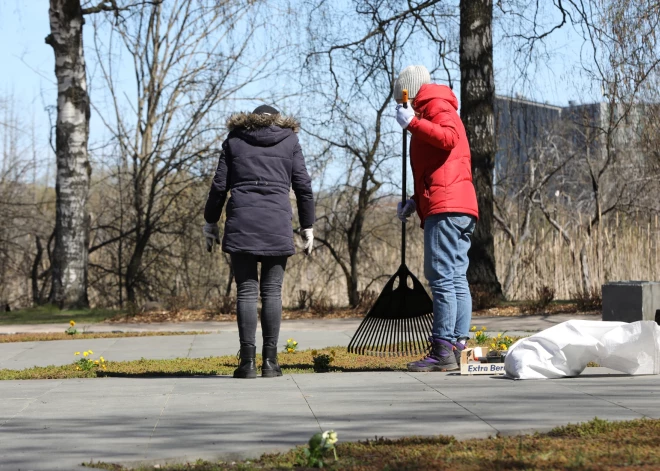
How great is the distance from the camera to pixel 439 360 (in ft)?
20.8

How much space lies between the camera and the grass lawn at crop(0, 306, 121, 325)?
42.0 feet

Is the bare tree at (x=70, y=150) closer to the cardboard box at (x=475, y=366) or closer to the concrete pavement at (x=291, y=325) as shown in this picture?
the concrete pavement at (x=291, y=325)

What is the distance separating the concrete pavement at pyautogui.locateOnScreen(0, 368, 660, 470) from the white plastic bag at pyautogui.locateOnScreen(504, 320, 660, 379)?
0.46 feet

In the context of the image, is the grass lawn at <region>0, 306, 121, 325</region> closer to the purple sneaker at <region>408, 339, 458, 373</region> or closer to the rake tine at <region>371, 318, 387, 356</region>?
the rake tine at <region>371, 318, 387, 356</region>

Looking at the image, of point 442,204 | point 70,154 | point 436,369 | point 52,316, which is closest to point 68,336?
point 52,316

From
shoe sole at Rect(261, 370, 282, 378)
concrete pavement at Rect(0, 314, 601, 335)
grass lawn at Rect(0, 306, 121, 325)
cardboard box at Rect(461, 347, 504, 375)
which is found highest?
grass lawn at Rect(0, 306, 121, 325)

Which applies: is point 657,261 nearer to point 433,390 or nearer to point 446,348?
point 446,348

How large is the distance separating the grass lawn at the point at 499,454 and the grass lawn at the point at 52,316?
9.39 m

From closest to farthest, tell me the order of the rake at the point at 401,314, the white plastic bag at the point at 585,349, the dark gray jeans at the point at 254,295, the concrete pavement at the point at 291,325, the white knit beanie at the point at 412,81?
the white plastic bag at the point at 585,349 < the dark gray jeans at the point at 254,295 < the white knit beanie at the point at 412,81 < the rake at the point at 401,314 < the concrete pavement at the point at 291,325

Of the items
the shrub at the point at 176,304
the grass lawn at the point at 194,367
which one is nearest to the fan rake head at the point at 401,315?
the grass lawn at the point at 194,367

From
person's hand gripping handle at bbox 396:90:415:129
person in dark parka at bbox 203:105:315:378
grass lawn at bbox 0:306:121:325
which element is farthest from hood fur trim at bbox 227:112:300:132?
grass lawn at bbox 0:306:121:325

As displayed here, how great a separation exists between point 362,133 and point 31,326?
6256 millimetres

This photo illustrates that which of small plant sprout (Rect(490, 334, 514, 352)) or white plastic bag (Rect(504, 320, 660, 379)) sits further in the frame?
small plant sprout (Rect(490, 334, 514, 352))

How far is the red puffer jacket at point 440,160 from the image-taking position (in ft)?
20.5
